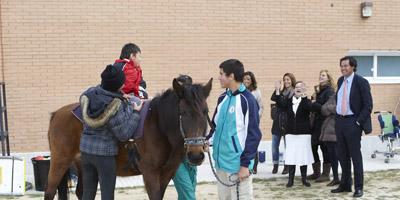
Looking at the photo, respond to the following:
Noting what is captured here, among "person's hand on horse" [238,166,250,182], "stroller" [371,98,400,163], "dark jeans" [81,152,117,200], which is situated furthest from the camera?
"stroller" [371,98,400,163]

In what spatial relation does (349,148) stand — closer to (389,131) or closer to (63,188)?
(389,131)

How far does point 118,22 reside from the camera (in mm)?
10188

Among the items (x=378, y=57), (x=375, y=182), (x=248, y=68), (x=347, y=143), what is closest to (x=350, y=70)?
(x=347, y=143)

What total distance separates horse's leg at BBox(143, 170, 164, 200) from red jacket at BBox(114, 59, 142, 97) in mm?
1285

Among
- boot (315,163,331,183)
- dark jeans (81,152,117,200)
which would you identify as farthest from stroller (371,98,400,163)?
dark jeans (81,152,117,200)

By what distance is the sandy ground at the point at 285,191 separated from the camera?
7.68m

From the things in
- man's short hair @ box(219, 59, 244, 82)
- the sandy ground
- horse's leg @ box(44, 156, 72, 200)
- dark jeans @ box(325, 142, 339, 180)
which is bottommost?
the sandy ground

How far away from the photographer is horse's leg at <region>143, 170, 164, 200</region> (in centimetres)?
460

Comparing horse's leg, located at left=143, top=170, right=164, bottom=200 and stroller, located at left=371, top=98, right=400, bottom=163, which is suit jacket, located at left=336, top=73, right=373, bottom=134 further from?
horse's leg, located at left=143, top=170, right=164, bottom=200

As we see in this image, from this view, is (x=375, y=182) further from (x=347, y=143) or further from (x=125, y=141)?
(x=125, y=141)

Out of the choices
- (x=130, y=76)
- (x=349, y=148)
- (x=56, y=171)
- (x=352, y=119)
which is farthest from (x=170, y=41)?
(x=56, y=171)

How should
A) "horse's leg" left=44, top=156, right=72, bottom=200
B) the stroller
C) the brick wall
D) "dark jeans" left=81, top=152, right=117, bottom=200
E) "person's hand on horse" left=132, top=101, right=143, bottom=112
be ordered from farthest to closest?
the stroller, the brick wall, "horse's leg" left=44, top=156, right=72, bottom=200, "person's hand on horse" left=132, top=101, right=143, bottom=112, "dark jeans" left=81, top=152, right=117, bottom=200

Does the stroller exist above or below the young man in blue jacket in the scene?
below

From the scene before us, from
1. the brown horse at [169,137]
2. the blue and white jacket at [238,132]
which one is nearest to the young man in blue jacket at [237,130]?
the blue and white jacket at [238,132]
